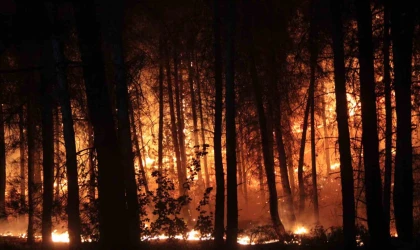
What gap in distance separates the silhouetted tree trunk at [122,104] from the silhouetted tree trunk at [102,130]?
309 cm

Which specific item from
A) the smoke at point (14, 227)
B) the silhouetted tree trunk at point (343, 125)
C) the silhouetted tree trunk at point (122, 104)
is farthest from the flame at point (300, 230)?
the smoke at point (14, 227)

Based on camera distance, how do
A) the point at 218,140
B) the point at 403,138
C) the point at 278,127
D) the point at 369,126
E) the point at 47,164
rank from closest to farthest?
1. the point at 369,126
2. the point at 403,138
3. the point at 218,140
4. the point at 47,164
5. the point at 278,127

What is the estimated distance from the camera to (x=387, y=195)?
1594cm

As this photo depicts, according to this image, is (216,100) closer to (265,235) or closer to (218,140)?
(218,140)

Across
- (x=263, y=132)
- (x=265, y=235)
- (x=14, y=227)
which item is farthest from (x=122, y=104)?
(x=14, y=227)

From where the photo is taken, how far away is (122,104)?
13.0 m

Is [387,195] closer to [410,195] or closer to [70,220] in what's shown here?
[410,195]

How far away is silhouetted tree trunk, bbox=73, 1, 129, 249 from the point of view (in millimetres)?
9711

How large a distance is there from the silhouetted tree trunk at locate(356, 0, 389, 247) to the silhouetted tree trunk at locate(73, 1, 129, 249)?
204 inches

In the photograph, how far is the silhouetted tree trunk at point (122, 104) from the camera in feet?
42.5

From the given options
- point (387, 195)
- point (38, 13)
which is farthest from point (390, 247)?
point (38, 13)

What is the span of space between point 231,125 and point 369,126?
510 cm

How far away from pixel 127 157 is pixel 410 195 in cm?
722

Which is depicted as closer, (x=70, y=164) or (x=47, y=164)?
(x=70, y=164)
